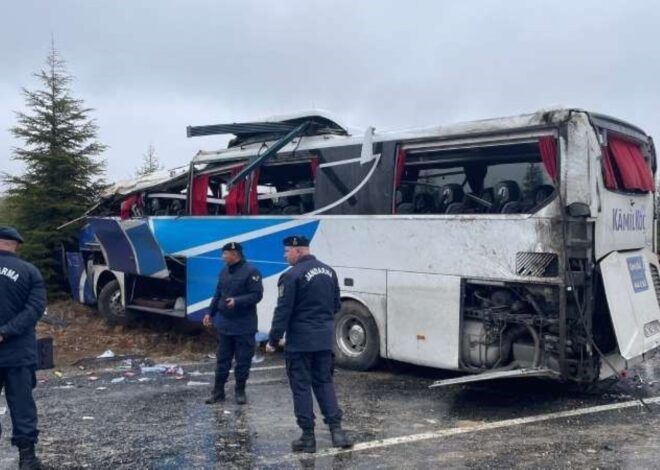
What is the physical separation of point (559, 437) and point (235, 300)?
3.24 metres

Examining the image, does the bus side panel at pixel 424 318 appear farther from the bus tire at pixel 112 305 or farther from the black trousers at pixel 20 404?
the bus tire at pixel 112 305

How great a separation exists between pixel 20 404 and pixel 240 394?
2533 mm

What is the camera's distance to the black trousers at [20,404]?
17.4 ft

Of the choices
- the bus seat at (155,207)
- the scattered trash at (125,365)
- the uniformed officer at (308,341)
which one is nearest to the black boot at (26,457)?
the uniformed officer at (308,341)

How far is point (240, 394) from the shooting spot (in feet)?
24.3

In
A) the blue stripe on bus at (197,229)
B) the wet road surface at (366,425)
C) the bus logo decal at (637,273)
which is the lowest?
the wet road surface at (366,425)

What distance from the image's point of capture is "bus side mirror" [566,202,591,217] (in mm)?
6746

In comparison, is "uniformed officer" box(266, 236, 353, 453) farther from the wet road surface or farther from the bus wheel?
the bus wheel

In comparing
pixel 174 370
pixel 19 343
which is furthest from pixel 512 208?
pixel 19 343

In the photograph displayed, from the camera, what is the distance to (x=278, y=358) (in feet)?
33.2

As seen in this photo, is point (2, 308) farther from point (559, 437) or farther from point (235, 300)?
point (559, 437)

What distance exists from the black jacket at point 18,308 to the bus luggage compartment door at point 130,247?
5851 mm

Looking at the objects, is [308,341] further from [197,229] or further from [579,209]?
[197,229]

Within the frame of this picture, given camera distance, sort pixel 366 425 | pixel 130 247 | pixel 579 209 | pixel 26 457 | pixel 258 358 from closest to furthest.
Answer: pixel 26 457 < pixel 366 425 < pixel 579 209 < pixel 258 358 < pixel 130 247
